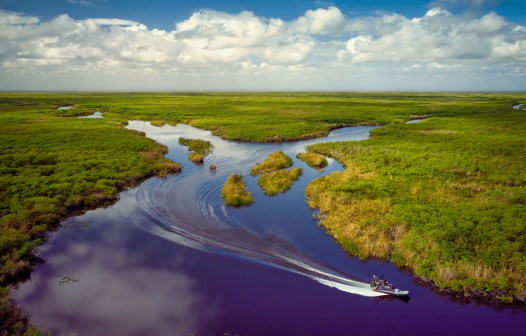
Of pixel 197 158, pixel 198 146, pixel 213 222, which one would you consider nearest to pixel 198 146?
pixel 198 146

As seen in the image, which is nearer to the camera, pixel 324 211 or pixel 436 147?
pixel 324 211

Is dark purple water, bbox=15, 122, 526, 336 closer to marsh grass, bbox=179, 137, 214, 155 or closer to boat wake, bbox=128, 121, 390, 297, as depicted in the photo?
boat wake, bbox=128, 121, 390, 297

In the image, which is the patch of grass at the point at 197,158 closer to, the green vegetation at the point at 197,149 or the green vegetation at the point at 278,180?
the green vegetation at the point at 197,149

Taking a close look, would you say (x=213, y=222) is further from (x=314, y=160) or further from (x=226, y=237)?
(x=314, y=160)

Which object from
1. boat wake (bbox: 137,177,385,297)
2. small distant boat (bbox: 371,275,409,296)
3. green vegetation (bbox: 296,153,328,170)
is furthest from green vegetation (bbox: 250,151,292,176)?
small distant boat (bbox: 371,275,409,296)

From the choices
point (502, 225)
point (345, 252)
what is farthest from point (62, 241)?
point (502, 225)

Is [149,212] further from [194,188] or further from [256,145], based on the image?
[256,145]
